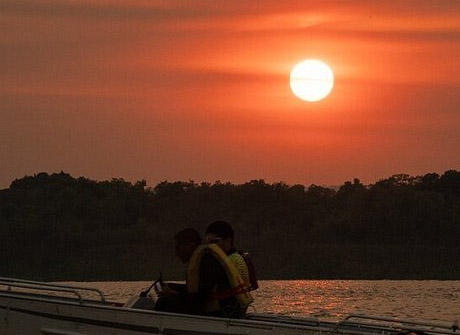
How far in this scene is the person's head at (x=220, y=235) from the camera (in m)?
18.8

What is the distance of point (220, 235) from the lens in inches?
744

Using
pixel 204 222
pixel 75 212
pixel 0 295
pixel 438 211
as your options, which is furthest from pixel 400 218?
pixel 0 295

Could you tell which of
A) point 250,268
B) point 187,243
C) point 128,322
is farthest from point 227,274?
point 250,268

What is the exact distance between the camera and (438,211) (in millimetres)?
124812

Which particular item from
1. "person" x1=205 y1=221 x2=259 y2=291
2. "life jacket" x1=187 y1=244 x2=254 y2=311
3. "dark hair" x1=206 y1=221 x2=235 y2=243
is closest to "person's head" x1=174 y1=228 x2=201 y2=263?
"life jacket" x1=187 y1=244 x2=254 y2=311

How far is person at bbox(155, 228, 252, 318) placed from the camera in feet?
60.0

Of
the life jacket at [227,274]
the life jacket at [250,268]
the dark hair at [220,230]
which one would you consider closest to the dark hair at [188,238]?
the life jacket at [227,274]

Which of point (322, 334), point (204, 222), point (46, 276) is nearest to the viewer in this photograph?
point (322, 334)

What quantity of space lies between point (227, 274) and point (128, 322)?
1.31 m

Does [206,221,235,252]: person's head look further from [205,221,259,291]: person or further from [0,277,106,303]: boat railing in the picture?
[0,277,106,303]: boat railing

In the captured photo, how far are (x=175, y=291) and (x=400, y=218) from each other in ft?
362

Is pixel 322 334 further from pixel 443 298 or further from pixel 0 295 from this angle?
pixel 443 298

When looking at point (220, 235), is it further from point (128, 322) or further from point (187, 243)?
point (128, 322)

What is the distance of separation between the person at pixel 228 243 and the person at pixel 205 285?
38 centimetres
